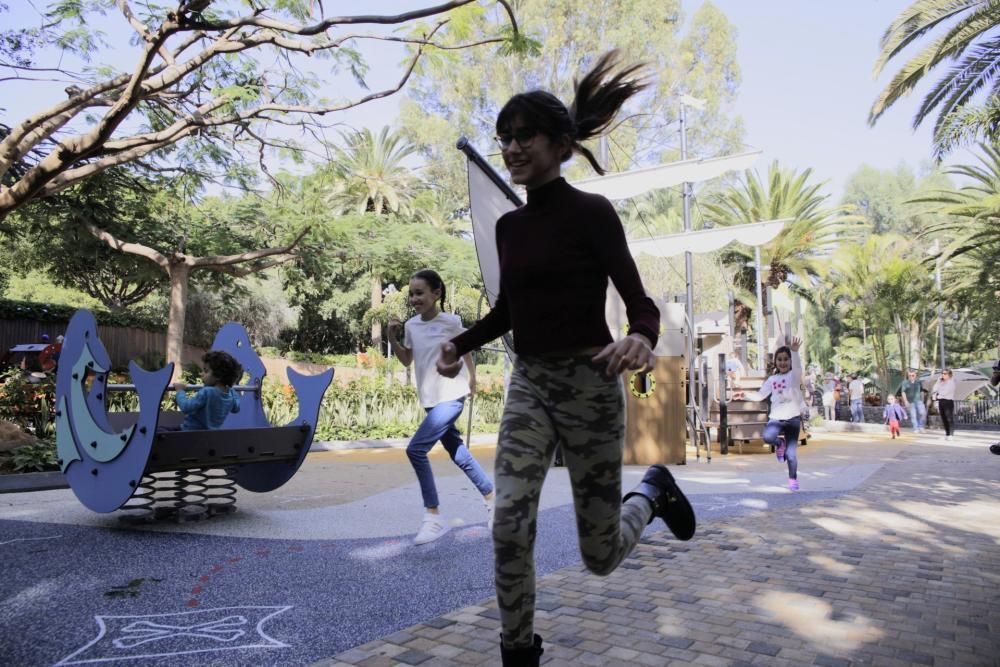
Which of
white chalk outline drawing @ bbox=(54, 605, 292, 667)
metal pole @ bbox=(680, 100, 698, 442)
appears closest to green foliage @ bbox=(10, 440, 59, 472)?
white chalk outline drawing @ bbox=(54, 605, 292, 667)

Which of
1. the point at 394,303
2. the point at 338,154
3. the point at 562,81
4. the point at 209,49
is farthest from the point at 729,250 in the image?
the point at 209,49

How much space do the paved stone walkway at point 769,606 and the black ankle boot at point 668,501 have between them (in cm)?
43

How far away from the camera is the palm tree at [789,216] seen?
32594 millimetres

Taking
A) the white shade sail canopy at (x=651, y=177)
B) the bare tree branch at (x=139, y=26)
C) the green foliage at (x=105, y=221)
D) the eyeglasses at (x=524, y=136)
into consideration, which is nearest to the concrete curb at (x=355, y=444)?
the white shade sail canopy at (x=651, y=177)

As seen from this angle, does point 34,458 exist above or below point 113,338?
below

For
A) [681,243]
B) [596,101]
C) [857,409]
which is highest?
[681,243]

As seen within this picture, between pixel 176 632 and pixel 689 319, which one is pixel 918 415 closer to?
pixel 689 319

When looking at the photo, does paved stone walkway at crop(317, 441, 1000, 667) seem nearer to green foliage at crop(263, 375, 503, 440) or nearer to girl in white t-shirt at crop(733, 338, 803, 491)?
girl in white t-shirt at crop(733, 338, 803, 491)

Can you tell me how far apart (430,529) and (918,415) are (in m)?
21.2

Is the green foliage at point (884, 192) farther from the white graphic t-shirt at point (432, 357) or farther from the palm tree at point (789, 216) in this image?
the white graphic t-shirt at point (432, 357)

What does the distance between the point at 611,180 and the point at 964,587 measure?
10.7 metres

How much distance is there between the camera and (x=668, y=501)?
2992 millimetres

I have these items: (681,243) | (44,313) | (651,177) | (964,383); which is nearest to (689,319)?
(681,243)

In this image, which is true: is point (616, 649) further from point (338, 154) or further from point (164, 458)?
point (338, 154)
